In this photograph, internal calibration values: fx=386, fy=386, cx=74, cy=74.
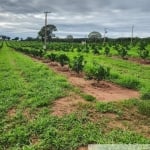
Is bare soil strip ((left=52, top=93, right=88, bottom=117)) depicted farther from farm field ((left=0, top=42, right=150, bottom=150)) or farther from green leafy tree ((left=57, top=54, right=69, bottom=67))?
green leafy tree ((left=57, top=54, right=69, bottom=67))

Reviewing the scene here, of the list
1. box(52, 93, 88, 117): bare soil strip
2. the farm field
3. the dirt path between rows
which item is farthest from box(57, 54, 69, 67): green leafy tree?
box(52, 93, 88, 117): bare soil strip

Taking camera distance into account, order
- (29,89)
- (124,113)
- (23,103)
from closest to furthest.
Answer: (124,113) → (23,103) → (29,89)

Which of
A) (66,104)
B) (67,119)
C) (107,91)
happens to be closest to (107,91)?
(107,91)

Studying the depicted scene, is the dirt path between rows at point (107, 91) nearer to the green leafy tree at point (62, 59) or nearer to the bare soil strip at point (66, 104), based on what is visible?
the bare soil strip at point (66, 104)

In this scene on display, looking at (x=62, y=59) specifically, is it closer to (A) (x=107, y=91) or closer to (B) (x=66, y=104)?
(A) (x=107, y=91)

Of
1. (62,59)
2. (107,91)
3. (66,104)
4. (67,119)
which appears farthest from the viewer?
(62,59)

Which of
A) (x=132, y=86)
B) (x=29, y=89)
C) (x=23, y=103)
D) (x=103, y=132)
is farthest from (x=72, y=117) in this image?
A: (x=132, y=86)

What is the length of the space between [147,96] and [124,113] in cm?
237

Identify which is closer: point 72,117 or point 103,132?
point 103,132

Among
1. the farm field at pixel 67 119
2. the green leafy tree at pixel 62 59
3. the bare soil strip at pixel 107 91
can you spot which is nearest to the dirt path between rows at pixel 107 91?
the bare soil strip at pixel 107 91

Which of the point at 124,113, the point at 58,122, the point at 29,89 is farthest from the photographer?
the point at 29,89

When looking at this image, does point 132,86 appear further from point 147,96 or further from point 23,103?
point 23,103

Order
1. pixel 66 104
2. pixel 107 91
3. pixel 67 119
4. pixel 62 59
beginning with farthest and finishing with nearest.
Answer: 1. pixel 62 59
2. pixel 107 91
3. pixel 66 104
4. pixel 67 119

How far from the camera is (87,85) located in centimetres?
1509
